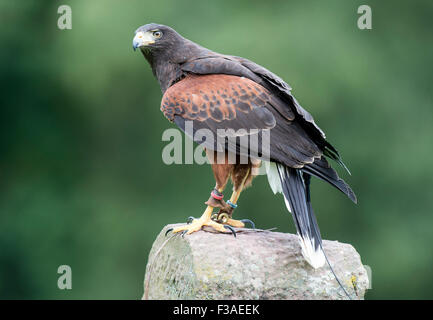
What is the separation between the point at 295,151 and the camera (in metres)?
3.68

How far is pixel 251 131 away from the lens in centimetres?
372

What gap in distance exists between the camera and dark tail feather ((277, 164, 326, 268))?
11.7ft

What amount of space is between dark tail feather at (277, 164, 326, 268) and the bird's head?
121cm

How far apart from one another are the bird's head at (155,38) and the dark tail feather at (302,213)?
121cm

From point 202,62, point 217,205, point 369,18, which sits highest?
point 369,18

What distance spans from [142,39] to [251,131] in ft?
3.53

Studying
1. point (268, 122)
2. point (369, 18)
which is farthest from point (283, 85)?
point (369, 18)

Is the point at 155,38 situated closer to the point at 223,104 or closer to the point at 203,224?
the point at 223,104

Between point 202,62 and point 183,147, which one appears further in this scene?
point 183,147

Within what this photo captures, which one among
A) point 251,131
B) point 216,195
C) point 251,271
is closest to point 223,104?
point 251,131
